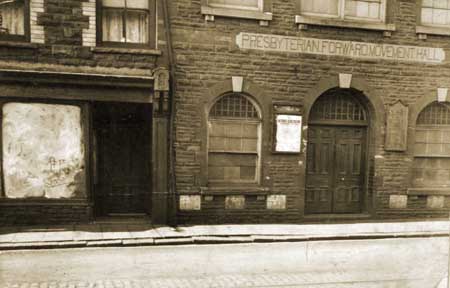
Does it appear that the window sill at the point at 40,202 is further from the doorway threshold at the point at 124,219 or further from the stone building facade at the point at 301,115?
the stone building facade at the point at 301,115

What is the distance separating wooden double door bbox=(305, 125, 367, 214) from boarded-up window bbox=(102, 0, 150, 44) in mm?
4419

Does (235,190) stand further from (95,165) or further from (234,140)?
(95,165)

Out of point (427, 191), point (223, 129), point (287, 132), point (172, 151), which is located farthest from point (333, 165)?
point (172, 151)

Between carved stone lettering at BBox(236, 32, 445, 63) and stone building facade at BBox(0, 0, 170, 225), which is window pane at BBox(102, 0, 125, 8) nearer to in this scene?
stone building facade at BBox(0, 0, 170, 225)

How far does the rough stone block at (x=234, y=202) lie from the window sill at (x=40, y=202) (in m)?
3.02

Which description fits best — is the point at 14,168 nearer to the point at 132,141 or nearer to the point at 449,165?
the point at 132,141

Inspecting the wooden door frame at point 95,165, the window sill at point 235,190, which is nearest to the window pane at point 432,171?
the window sill at point 235,190

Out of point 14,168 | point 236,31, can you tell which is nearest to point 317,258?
point 236,31

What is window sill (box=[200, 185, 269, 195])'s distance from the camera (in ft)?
29.0

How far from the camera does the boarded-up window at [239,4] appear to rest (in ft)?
28.1

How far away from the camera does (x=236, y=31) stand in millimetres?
8695

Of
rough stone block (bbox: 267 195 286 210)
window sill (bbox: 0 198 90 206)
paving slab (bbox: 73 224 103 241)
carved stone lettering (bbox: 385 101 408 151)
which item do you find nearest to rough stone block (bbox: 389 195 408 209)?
carved stone lettering (bbox: 385 101 408 151)

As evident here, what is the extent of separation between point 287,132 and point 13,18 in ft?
20.5

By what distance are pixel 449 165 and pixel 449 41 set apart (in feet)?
8.63
